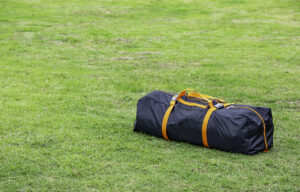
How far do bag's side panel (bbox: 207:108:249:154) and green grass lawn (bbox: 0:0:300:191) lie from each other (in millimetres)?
122

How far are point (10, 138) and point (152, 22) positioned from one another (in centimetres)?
1289

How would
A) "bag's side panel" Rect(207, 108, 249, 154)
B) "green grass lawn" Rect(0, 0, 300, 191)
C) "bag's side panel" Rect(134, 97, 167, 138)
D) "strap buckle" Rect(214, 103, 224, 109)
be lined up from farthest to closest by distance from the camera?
"bag's side panel" Rect(134, 97, 167, 138), "strap buckle" Rect(214, 103, 224, 109), "bag's side panel" Rect(207, 108, 249, 154), "green grass lawn" Rect(0, 0, 300, 191)

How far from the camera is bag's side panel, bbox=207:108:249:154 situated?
19.0ft

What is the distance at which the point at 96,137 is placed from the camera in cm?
650

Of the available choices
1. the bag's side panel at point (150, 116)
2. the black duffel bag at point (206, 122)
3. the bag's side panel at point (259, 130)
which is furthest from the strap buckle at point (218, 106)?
the bag's side panel at point (150, 116)

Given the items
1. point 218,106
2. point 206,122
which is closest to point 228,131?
point 206,122

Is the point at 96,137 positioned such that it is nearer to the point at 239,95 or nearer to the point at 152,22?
the point at 239,95

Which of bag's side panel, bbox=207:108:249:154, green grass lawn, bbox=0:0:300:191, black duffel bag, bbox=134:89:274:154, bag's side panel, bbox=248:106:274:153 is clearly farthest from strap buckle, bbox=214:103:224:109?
green grass lawn, bbox=0:0:300:191

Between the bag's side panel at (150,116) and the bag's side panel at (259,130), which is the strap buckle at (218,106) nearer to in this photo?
the bag's side panel at (259,130)

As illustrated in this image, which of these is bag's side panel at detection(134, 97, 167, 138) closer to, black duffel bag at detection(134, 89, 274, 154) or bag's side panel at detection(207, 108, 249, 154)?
black duffel bag at detection(134, 89, 274, 154)

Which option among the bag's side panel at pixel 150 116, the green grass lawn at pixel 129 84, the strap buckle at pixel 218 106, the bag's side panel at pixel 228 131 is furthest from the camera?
the bag's side panel at pixel 150 116

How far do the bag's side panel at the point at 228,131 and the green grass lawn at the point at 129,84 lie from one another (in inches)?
4.8

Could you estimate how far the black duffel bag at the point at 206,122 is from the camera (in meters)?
5.84

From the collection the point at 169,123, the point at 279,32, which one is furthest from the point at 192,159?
the point at 279,32
